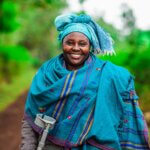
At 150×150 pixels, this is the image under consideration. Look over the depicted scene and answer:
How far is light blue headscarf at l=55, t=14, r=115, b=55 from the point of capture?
338 cm

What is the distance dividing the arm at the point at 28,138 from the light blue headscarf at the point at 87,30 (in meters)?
0.72

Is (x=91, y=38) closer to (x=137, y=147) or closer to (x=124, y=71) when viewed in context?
(x=124, y=71)

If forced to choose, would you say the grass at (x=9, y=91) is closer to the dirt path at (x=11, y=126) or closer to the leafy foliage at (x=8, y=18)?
the dirt path at (x=11, y=126)

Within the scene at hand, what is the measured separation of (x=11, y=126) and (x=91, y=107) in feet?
28.9

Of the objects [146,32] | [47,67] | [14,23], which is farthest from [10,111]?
[47,67]

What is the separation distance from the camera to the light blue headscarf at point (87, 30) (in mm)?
3375

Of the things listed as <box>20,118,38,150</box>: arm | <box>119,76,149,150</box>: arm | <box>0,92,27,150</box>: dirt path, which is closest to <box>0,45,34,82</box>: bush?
<box>0,92,27,150</box>: dirt path

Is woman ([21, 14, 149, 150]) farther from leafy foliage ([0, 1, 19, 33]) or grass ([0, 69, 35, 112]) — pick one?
leafy foliage ([0, 1, 19, 33])

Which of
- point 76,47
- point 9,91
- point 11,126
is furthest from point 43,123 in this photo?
point 9,91

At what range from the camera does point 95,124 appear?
3217 millimetres

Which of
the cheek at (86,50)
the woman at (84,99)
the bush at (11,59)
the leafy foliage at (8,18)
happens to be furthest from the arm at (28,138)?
the bush at (11,59)

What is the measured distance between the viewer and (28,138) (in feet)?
11.3

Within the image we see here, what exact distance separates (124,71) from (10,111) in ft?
37.3

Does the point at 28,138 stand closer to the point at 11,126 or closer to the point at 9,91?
the point at 11,126
